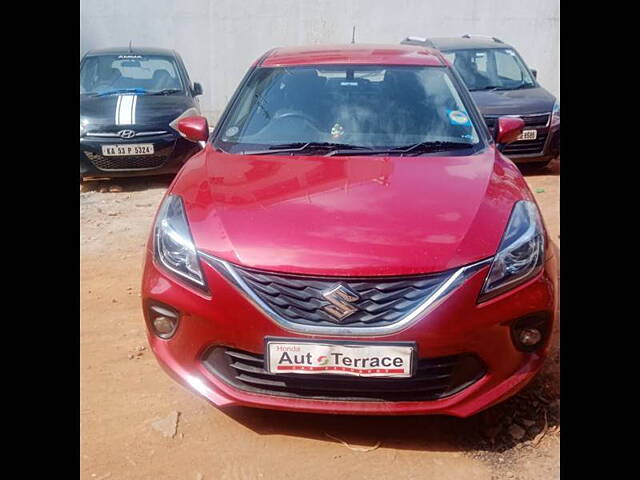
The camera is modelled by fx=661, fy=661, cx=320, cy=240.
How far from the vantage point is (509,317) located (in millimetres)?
2434

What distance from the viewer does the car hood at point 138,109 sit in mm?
7125

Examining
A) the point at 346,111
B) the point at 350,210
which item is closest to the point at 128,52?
the point at 346,111

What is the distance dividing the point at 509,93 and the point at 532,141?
747 millimetres

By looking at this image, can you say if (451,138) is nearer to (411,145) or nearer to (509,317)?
(411,145)

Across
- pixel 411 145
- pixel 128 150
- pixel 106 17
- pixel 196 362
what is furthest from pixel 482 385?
pixel 106 17

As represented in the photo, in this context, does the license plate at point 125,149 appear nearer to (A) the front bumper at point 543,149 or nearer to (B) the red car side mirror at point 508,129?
(A) the front bumper at point 543,149

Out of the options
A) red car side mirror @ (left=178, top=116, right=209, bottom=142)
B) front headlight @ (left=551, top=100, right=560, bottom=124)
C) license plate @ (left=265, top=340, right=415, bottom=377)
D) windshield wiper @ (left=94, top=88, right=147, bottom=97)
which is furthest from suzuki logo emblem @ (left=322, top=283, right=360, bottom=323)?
front headlight @ (left=551, top=100, right=560, bottom=124)

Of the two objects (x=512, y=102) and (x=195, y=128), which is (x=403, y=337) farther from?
(x=512, y=102)

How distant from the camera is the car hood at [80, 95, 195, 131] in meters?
7.12

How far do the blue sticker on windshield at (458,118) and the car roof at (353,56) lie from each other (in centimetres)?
48

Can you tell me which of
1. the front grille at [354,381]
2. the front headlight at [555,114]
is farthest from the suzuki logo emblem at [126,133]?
the front grille at [354,381]

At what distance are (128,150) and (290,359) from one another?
17.2 ft

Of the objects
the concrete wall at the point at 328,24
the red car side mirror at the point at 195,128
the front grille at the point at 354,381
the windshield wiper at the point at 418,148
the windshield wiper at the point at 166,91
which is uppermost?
the concrete wall at the point at 328,24

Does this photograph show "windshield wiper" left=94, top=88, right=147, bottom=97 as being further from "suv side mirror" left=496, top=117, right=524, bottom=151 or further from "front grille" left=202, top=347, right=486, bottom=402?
"front grille" left=202, top=347, right=486, bottom=402
